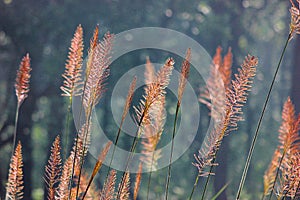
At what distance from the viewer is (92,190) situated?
5.06 ft

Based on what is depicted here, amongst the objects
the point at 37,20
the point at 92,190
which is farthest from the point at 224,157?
the point at 92,190

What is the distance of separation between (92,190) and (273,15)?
11.4 meters

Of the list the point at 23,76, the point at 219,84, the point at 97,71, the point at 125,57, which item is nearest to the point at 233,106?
the point at 219,84

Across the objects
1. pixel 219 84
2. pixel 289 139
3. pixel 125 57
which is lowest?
pixel 289 139

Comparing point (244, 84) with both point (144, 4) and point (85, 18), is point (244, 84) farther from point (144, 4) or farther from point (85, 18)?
point (144, 4)

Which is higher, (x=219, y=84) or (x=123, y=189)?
(x=219, y=84)

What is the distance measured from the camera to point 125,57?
10.3 meters

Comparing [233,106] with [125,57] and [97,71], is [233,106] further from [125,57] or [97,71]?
[125,57]

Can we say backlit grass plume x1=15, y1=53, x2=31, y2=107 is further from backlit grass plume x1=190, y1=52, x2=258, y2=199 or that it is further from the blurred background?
the blurred background

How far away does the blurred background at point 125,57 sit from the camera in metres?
9.37

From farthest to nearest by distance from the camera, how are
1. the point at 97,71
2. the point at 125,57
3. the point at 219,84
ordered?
the point at 125,57
the point at 219,84
the point at 97,71

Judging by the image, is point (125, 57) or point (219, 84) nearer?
point (219, 84)

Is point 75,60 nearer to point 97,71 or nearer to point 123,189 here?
point 97,71

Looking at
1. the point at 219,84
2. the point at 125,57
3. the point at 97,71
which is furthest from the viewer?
the point at 125,57
